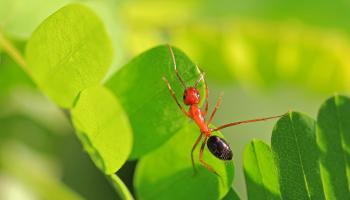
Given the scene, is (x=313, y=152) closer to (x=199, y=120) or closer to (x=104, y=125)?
(x=199, y=120)

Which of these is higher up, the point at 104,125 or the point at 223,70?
the point at 104,125

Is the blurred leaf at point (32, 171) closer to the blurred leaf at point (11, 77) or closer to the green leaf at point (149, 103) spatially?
the blurred leaf at point (11, 77)

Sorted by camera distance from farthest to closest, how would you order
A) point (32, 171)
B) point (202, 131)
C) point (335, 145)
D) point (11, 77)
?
point (32, 171) → point (11, 77) → point (202, 131) → point (335, 145)

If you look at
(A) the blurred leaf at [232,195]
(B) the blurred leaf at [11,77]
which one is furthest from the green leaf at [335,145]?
(B) the blurred leaf at [11,77]

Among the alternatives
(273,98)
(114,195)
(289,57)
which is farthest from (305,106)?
(114,195)

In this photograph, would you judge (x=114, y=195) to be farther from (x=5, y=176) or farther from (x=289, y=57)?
(x=289, y=57)

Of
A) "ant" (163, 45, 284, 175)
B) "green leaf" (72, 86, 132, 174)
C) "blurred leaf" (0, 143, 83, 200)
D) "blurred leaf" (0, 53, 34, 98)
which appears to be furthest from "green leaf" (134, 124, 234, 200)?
"blurred leaf" (0, 53, 34, 98)

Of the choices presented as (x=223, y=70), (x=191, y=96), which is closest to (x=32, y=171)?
(x=223, y=70)
